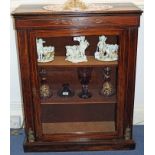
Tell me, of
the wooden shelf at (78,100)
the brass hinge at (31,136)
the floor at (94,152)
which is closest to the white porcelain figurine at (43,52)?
the wooden shelf at (78,100)

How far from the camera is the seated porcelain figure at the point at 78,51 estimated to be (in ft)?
5.94

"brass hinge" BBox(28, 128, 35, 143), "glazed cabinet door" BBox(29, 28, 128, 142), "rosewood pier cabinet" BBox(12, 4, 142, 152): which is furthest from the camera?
"brass hinge" BBox(28, 128, 35, 143)

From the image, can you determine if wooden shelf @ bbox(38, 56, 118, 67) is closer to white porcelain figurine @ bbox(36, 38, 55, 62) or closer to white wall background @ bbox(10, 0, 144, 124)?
white porcelain figurine @ bbox(36, 38, 55, 62)

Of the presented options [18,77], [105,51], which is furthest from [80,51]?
[18,77]

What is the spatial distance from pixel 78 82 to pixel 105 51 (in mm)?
346

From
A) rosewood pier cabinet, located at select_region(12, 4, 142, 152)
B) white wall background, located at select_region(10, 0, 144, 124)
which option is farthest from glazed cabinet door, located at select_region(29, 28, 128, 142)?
white wall background, located at select_region(10, 0, 144, 124)

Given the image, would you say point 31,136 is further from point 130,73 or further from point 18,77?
point 130,73

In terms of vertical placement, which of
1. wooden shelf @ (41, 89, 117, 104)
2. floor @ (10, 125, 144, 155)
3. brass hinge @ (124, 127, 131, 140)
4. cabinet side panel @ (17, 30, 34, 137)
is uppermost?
cabinet side panel @ (17, 30, 34, 137)

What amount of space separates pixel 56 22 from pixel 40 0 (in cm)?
41

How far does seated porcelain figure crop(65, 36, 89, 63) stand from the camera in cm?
181

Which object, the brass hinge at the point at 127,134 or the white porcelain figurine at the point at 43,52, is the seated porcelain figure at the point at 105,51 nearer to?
the white porcelain figurine at the point at 43,52
